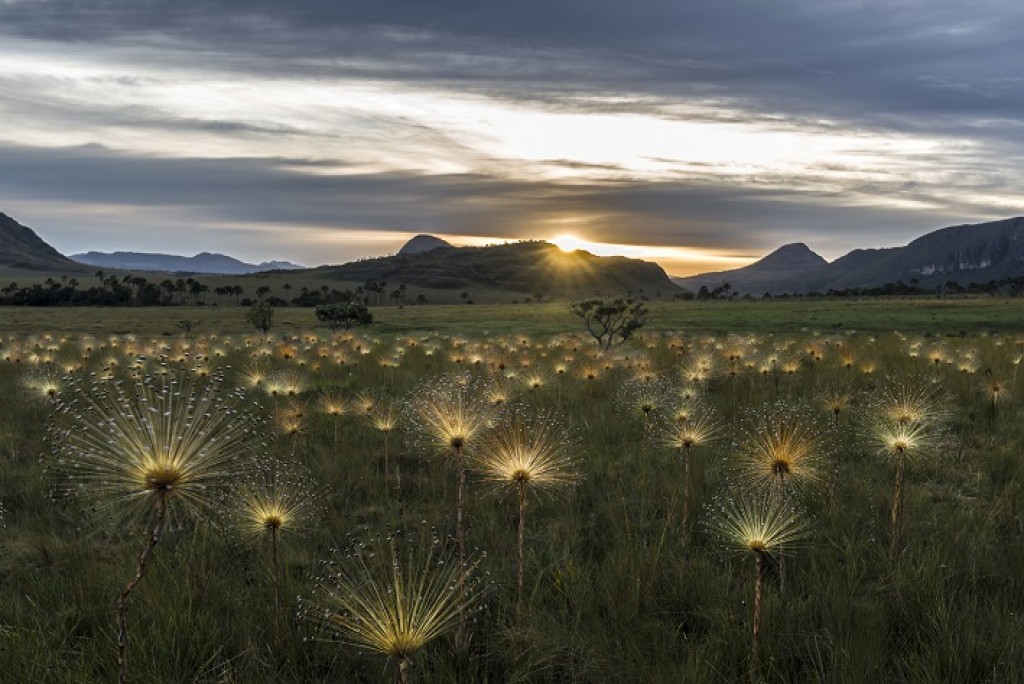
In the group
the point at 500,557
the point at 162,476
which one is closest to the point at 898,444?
the point at 500,557

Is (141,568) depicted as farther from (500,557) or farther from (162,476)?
(500,557)

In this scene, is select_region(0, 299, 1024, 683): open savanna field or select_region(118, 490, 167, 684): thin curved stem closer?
select_region(118, 490, 167, 684): thin curved stem

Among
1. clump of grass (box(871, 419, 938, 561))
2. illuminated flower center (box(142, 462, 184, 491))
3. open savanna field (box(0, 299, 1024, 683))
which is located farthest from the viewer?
clump of grass (box(871, 419, 938, 561))

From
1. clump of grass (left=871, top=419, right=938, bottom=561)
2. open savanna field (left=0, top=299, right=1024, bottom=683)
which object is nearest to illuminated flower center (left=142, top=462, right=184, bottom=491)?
open savanna field (left=0, top=299, right=1024, bottom=683)

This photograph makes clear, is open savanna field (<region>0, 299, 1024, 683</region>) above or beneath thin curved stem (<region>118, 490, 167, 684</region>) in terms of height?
beneath

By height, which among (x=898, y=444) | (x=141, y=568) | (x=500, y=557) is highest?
(x=141, y=568)

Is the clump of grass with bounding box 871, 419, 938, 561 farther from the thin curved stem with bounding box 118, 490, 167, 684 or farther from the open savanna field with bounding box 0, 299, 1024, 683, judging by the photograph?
the thin curved stem with bounding box 118, 490, 167, 684

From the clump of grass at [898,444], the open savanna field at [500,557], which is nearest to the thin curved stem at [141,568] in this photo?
the open savanna field at [500,557]

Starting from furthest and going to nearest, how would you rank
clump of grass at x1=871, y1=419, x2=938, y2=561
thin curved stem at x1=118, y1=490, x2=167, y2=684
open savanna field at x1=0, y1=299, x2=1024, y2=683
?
1. clump of grass at x1=871, y1=419, x2=938, y2=561
2. open savanna field at x1=0, y1=299, x2=1024, y2=683
3. thin curved stem at x1=118, y1=490, x2=167, y2=684

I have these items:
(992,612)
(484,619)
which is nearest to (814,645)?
(992,612)

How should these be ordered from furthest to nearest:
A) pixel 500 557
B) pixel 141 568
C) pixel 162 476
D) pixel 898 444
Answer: pixel 500 557 → pixel 898 444 → pixel 162 476 → pixel 141 568

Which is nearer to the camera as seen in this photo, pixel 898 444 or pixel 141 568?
pixel 141 568

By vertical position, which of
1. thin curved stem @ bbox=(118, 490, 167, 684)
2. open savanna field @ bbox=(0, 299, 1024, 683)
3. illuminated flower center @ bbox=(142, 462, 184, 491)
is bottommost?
open savanna field @ bbox=(0, 299, 1024, 683)

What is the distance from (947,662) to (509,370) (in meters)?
13.9
